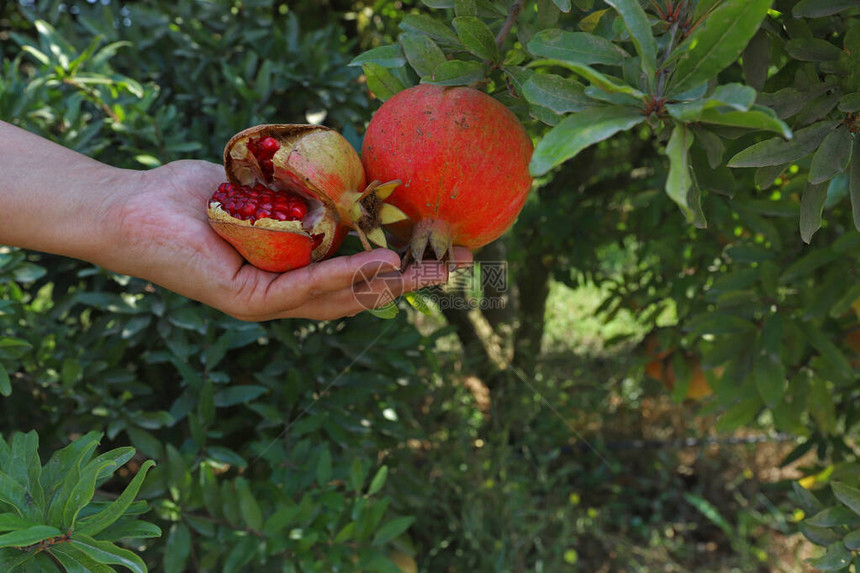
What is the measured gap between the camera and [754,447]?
2.69m

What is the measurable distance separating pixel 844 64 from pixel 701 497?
212 centimetres

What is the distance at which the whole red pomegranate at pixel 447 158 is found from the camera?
804mm

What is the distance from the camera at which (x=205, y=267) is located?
3.20 feet

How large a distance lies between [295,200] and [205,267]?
18cm

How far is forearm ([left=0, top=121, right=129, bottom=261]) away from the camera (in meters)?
1.01

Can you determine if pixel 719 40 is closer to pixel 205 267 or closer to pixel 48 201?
pixel 205 267

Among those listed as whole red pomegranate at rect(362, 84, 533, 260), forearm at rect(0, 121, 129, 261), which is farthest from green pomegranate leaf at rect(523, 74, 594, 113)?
forearm at rect(0, 121, 129, 261)

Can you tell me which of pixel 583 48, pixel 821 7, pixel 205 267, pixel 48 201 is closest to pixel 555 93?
pixel 583 48

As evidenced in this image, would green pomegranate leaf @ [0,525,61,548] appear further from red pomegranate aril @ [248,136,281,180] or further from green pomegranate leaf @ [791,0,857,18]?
green pomegranate leaf @ [791,0,857,18]

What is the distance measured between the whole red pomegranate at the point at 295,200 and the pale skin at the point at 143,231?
0.17ft

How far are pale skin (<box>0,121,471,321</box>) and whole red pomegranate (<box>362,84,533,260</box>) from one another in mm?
91

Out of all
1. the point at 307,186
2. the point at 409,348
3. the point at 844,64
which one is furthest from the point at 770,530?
the point at 307,186

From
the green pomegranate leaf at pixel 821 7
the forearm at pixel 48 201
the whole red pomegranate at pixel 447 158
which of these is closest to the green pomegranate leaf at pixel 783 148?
the green pomegranate leaf at pixel 821 7

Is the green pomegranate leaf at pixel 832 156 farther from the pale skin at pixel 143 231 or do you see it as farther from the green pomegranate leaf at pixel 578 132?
the pale skin at pixel 143 231
